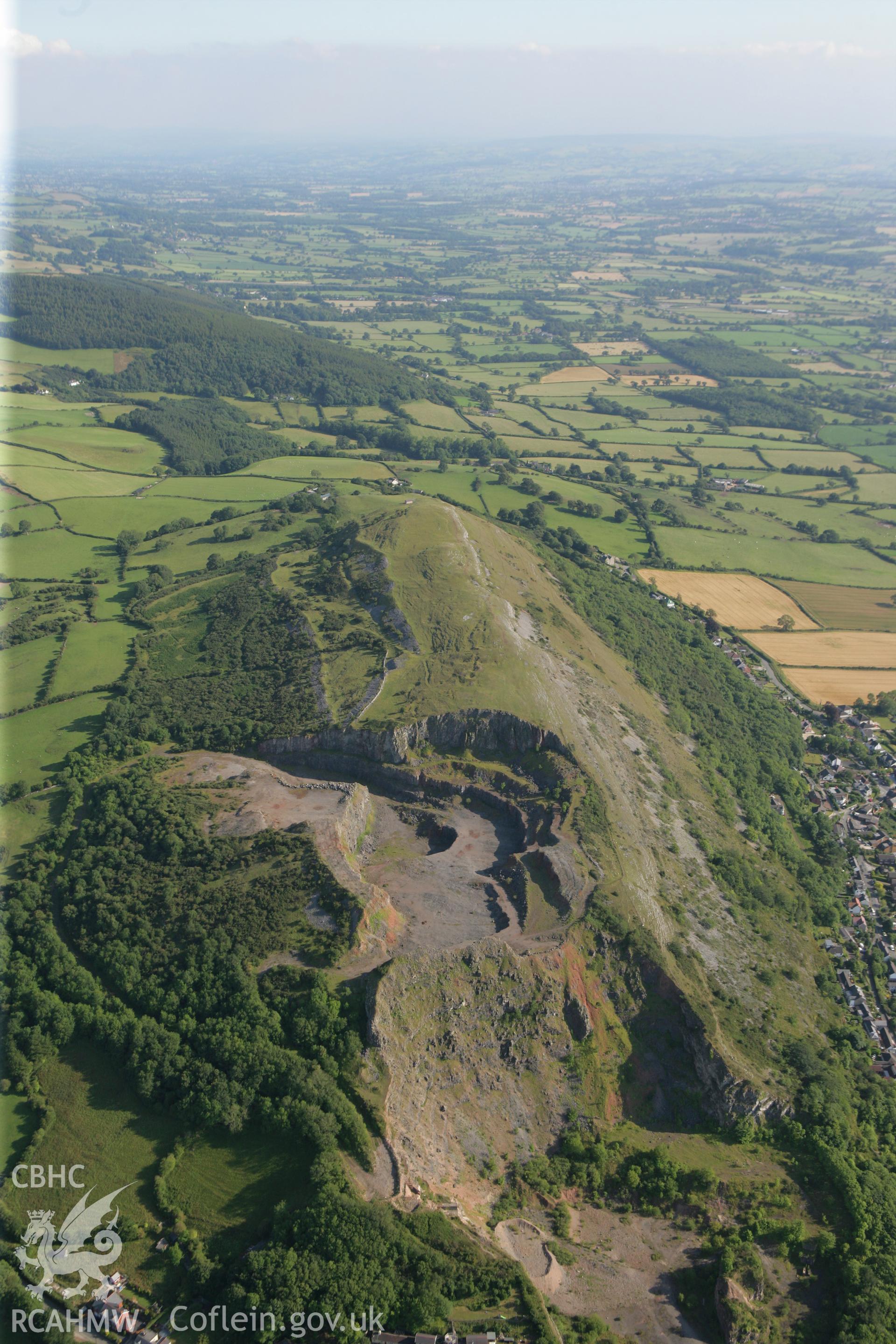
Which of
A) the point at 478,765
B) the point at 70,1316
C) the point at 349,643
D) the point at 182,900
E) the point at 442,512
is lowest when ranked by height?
the point at 70,1316

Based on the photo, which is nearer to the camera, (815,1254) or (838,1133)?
(815,1254)

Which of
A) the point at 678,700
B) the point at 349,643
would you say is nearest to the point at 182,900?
the point at 349,643

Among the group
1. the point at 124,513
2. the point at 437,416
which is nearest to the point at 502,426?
the point at 437,416

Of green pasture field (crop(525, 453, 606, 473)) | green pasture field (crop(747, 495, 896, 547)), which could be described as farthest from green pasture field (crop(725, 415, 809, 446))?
green pasture field (crop(525, 453, 606, 473))

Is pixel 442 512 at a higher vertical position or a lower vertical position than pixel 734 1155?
higher

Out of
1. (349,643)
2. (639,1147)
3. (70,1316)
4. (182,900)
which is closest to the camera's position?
(70,1316)

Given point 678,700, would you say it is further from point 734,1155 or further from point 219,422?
point 219,422

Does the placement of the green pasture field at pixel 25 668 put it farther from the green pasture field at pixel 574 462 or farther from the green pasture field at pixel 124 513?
the green pasture field at pixel 574 462
